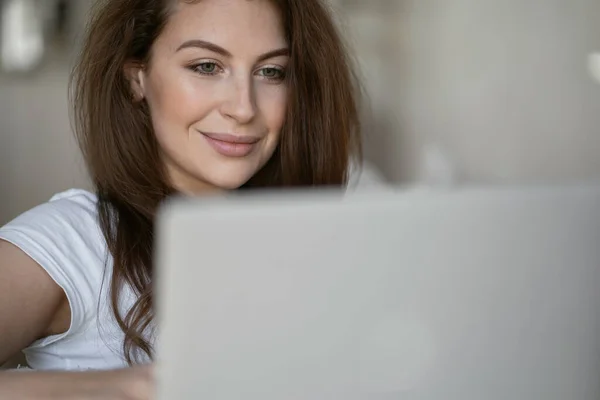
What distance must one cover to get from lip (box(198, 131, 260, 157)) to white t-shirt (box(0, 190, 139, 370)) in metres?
0.23

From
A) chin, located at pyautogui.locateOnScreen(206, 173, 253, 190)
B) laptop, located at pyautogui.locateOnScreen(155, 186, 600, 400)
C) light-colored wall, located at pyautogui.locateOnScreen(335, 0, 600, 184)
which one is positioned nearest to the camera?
laptop, located at pyautogui.locateOnScreen(155, 186, 600, 400)

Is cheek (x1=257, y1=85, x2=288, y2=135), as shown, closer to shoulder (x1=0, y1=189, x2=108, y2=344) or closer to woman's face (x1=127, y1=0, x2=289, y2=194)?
A: woman's face (x1=127, y1=0, x2=289, y2=194)

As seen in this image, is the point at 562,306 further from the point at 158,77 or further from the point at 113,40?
the point at 113,40

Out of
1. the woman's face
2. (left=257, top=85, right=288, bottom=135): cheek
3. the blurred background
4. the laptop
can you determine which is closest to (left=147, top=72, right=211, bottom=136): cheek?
the woman's face

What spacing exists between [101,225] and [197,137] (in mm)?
208

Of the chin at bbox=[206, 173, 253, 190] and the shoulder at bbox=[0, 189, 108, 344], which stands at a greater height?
the chin at bbox=[206, 173, 253, 190]

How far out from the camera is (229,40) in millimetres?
1193

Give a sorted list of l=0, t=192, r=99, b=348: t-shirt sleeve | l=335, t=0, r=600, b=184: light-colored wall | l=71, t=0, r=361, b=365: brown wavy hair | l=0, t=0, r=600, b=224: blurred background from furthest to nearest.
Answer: l=0, t=0, r=600, b=224: blurred background → l=335, t=0, r=600, b=184: light-colored wall → l=71, t=0, r=361, b=365: brown wavy hair → l=0, t=192, r=99, b=348: t-shirt sleeve

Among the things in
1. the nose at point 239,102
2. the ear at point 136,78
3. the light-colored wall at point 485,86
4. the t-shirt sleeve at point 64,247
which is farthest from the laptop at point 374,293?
the light-colored wall at point 485,86

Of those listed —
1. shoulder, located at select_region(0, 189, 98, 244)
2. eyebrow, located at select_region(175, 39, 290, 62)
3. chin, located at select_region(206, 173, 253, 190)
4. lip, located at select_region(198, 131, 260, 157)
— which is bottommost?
shoulder, located at select_region(0, 189, 98, 244)

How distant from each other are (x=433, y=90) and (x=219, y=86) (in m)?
2.99

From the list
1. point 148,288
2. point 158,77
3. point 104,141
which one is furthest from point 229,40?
point 148,288

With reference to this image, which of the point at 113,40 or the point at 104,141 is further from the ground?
the point at 113,40

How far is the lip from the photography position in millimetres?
1216
